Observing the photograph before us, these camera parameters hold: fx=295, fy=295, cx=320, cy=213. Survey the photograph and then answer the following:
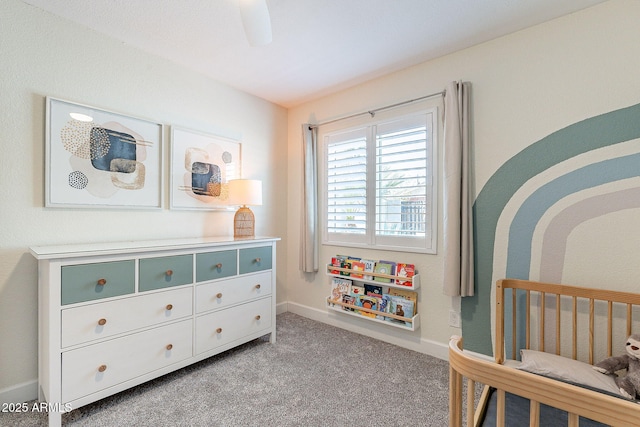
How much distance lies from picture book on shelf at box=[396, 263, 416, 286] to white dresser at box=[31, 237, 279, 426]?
1263mm

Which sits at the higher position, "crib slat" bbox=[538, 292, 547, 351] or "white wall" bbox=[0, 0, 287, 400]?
"white wall" bbox=[0, 0, 287, 400]

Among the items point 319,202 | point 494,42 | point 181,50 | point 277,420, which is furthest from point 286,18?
point 277,420

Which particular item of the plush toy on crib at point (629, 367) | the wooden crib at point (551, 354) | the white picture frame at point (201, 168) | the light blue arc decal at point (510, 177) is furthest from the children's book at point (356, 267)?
the plush toy on crib at point (629, 367)

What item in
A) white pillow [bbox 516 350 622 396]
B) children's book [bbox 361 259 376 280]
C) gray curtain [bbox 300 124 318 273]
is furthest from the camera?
A: gray curtain [bbox 300 124 318 273]

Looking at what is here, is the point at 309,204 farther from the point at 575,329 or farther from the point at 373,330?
the point at 575,329

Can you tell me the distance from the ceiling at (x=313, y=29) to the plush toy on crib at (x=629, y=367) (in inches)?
77.5

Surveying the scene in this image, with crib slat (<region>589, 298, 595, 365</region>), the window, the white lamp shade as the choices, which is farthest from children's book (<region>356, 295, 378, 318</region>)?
crib slat (<region>589, 298, 595, 365</region>)

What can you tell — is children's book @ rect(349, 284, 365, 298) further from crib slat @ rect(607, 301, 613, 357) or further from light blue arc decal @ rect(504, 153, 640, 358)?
crib slat @ rect(607, 301, 613, 357)

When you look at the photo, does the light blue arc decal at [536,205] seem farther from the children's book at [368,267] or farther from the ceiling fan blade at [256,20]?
the ceiling fan blade at [256,20]

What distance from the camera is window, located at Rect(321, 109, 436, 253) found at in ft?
8.21

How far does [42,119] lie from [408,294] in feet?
9.65

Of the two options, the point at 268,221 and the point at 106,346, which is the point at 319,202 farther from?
the point at 106,346

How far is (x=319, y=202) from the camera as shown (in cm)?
325

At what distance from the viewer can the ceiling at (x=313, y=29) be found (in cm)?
182
